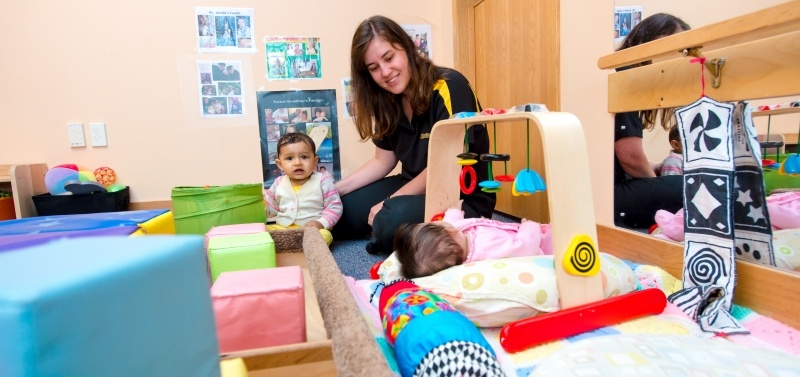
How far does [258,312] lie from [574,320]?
0.51 metres

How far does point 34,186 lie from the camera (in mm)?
1943

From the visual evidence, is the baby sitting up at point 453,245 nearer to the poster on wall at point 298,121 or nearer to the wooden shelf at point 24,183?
the poster on wall at point 298,121

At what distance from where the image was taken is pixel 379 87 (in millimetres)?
1570

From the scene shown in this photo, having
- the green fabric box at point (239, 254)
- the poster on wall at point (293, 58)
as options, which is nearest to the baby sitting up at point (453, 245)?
the green fabric box at point (239, 254)

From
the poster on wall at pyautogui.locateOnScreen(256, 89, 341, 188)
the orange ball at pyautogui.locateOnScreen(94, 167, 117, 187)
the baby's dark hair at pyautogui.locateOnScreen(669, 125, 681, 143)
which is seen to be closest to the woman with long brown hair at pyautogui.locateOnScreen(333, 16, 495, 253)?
the baby's dark hair at pyautogui.locateOnScreen(669, 125, 681, 143)

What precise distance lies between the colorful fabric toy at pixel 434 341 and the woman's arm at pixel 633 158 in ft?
2.25

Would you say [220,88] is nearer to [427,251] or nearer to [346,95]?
[346,95]

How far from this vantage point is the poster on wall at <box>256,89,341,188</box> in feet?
7.14

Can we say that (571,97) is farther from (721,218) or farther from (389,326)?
(389,326)

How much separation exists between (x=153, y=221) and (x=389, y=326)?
814 mm

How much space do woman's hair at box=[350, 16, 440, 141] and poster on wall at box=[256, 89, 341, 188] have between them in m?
0.59

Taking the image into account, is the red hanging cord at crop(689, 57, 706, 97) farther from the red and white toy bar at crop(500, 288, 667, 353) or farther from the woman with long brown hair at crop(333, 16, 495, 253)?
the woman with long brown hair at crop(333, 16, 495, 253)

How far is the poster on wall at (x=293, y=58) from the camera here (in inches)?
84.4

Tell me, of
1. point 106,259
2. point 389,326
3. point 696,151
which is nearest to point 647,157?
point 696,151
